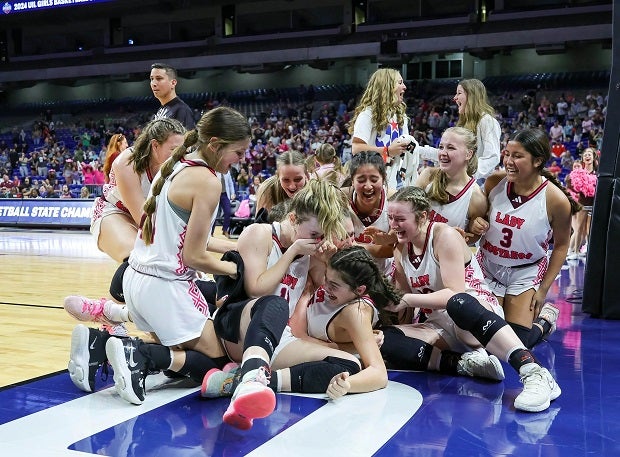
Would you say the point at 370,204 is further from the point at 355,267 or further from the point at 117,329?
the point at 117,329

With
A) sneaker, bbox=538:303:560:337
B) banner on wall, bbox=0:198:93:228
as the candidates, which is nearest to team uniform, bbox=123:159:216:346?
sneaker, bbox=538:303:560:337

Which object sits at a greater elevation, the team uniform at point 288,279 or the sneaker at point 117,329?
the team uniform at point 288,279

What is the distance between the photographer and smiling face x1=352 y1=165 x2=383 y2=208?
12.7ft

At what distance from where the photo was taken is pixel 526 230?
434 centimetres

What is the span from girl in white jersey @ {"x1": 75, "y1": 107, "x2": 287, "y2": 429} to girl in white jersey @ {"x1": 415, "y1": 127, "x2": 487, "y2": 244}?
1.59m

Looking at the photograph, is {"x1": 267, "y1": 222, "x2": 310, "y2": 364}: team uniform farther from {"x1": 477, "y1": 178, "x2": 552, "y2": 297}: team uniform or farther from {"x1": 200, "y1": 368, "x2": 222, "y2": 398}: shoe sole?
{"x1": 477, "y1": 178, "x2": 552, "y2": 297}: team uniform

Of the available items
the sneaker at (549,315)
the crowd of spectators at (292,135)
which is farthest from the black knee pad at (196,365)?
the crowd of spectators at (292,135)

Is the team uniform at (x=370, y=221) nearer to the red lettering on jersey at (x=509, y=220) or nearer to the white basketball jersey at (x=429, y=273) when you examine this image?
the white basketball jersey at (x=429, y=273)

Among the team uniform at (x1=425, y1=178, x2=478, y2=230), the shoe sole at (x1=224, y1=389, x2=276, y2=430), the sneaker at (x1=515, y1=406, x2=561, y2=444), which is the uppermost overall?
the team uniform at (x1=425, y1=178, x2=478, y2=230)

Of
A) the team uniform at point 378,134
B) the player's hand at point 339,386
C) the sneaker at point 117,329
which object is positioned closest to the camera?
the player's hand at point 339,386

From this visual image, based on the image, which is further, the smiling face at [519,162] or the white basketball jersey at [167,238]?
the smiling face at [519,162]

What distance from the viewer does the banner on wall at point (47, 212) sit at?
14.4 metres

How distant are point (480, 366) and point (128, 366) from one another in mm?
1736

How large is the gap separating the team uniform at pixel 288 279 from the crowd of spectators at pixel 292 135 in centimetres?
1158
